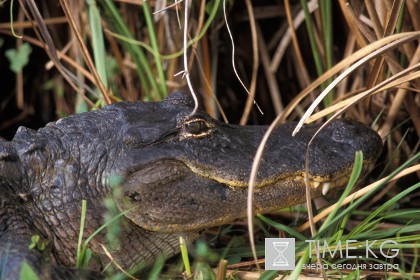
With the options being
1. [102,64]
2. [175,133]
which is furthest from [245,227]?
[102,64]

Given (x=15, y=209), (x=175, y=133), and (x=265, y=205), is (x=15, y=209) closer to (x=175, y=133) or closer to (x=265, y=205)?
(x=175, y=133)

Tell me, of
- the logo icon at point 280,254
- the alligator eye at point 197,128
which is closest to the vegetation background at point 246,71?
the logo icon at point 280,254

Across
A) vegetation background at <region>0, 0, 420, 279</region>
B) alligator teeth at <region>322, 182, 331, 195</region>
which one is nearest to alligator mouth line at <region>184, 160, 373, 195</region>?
alligator teeth at <region>322, 182, 331, 195</region>

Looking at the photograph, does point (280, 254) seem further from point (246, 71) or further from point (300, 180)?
point (246, 71)

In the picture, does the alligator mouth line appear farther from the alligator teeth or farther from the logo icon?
the logo icon

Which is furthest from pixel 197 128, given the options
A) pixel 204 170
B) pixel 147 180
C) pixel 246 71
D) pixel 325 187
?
pixel 246 71

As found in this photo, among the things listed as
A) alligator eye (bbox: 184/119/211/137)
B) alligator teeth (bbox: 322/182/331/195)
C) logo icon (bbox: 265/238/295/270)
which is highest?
alligator eye (bbox: 184/119/211/137)

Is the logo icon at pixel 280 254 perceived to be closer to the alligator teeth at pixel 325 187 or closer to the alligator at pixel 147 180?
the alligator at pixel 147 180
